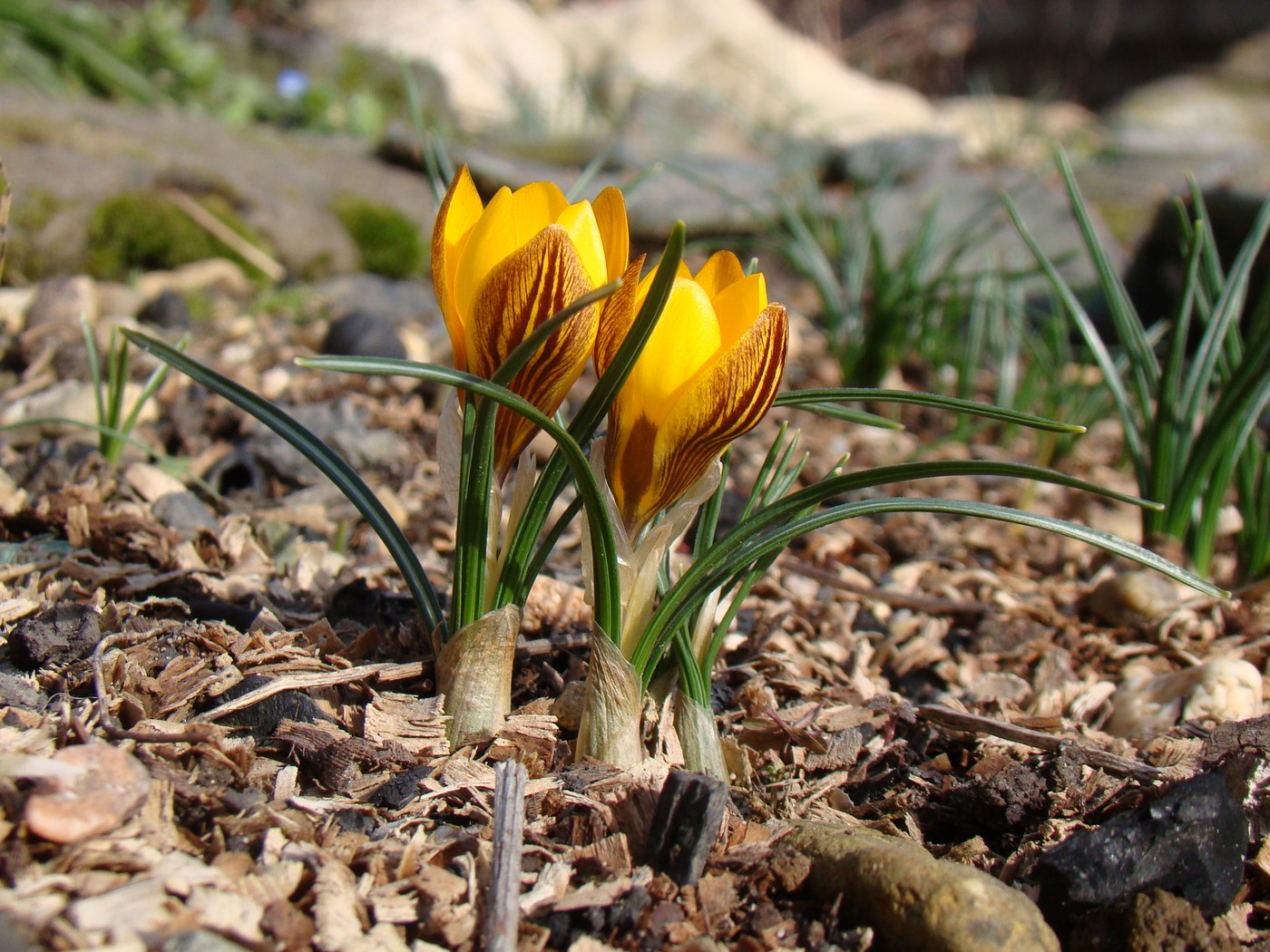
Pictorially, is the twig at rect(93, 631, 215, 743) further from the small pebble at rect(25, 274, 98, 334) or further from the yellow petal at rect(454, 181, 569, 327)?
the small pebble at rect(25, 274, 98, 334)

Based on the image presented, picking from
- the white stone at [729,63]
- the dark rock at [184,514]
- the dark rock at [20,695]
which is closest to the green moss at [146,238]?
the dark rock at [184,514]

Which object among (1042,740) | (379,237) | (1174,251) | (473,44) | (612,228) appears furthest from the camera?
(473,44)

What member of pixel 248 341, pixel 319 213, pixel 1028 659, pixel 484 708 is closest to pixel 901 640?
pixel 1028 659

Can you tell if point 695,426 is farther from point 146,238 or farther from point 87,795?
point 146,238

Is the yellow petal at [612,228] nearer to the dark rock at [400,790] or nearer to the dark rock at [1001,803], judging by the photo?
the dark rock at [400,790]

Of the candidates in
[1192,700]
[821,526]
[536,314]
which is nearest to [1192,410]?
[1192,700]

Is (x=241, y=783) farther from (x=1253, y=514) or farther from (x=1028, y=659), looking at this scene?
(x=1253, y=514)

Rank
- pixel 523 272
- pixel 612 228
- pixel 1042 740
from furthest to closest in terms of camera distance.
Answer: pixel 1042 740
pixel 612 228
pixel 523 272
